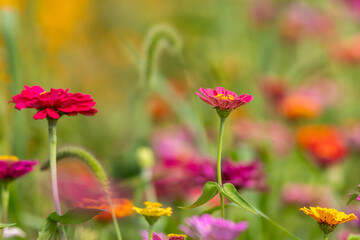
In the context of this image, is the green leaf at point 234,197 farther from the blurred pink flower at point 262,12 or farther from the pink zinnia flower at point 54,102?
the blurred pink flower at point 262,12

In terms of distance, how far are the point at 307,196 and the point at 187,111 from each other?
0.33 meters

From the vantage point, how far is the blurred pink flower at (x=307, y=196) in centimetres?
121

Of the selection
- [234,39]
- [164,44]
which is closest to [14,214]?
[164,44]

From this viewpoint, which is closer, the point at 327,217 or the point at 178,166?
the point at 327,217

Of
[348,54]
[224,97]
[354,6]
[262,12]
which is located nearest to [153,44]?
[224,97]

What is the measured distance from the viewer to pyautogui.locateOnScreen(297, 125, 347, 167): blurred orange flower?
1305 millimetres

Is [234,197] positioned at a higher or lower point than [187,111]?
lower

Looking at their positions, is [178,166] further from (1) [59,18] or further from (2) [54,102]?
(1) [59,18]

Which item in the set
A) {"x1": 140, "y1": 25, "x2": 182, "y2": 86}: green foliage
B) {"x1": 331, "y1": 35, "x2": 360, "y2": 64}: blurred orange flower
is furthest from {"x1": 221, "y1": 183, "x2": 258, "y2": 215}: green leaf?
{"x1": 331, "y1": 35, "x2": 360, "y2": 64}: blurred orange flower

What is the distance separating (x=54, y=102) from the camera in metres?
0.63

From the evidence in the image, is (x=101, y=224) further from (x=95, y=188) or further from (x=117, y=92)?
(x=117, y=92)

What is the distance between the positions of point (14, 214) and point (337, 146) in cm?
73

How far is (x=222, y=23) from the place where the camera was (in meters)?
2.10

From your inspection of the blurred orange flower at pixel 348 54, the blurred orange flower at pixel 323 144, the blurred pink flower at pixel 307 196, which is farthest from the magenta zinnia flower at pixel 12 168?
the blurred orange flower at pixel 348 54
